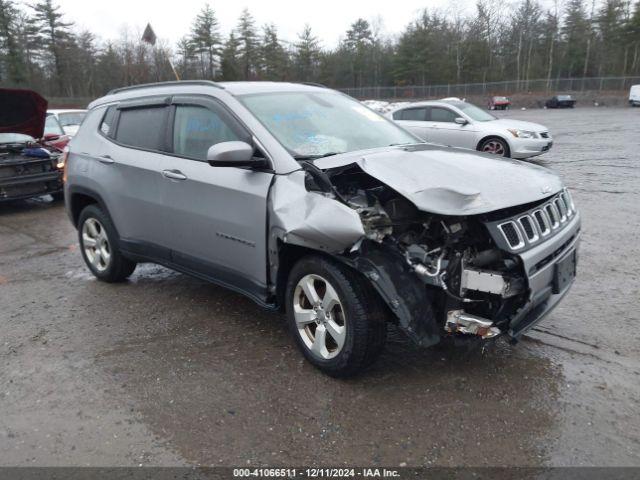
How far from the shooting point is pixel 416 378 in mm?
3332

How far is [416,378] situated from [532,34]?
86816mm

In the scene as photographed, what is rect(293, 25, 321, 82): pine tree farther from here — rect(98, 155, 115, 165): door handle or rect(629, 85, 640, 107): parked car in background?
rect(98, 155, 115, 165): door handle

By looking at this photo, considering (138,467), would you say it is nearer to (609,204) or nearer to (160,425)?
(160,425)

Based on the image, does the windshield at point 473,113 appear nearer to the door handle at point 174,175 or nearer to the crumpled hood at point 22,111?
the crumpled hood at point 22,111

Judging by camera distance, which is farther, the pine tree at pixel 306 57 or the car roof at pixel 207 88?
the pine tree at pixel 306 57

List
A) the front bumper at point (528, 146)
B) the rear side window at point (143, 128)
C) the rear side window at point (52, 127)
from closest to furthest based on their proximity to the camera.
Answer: the rear side window at point (143, 128)
the front bumper at point (528, 146)
the rear side window at point (52, 127)

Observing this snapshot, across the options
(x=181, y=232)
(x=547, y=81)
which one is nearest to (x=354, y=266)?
(x=181, y=232)

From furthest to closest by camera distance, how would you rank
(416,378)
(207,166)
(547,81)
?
1. (547,81)
2. (207,166)
3. (416,378)

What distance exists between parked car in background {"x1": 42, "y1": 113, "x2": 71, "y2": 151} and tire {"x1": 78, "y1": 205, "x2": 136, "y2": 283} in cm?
661

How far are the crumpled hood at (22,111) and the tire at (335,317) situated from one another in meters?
8.08

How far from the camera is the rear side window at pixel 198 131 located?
387cm

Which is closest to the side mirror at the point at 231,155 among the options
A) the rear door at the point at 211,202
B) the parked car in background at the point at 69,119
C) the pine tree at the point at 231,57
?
the rear door at the point at 211,202

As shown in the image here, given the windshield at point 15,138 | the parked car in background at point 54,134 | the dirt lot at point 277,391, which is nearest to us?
the dirt lot at point 277,391

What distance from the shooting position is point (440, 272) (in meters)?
2.92
